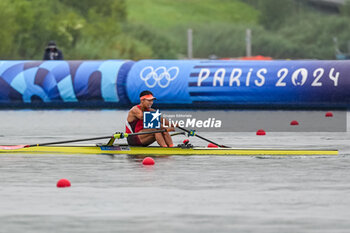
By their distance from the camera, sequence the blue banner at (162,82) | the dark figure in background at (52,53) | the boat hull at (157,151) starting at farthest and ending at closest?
the dark figure in background at (52,53), the blue banner at (162,82), the boat hull at (157,151)

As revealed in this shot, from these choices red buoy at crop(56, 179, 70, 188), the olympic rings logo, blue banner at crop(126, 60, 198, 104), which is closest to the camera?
red buoy at crop(56, 179, 70, 188)

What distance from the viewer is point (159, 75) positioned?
34125mm

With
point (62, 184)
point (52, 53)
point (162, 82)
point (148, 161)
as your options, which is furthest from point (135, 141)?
point (52, 53)

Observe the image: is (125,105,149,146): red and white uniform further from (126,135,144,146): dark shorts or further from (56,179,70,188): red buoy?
(56,179,70,188): red buoy

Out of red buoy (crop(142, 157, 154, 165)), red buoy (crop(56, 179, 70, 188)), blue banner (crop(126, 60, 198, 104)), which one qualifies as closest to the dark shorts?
red buoy (crop(142, 157, 154, 165))

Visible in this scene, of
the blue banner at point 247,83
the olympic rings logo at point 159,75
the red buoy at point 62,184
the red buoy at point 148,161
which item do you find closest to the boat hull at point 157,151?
the red buoy at point 148,161

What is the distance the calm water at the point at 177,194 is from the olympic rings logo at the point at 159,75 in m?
Result: 13.5

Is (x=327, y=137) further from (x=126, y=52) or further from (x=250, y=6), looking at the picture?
(x=250, y=6)

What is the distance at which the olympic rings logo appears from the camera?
3400 centimetres

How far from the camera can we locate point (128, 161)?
17.5 m

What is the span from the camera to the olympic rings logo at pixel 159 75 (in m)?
34.0

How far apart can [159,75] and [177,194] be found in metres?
21.4

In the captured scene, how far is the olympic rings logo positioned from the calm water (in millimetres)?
13525

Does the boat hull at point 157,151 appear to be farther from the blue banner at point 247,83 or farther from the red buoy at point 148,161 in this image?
the blue banner at point 247,83
